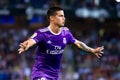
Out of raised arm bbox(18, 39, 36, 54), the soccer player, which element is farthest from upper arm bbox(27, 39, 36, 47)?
the soccer player

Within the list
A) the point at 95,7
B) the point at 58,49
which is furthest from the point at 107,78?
the point at 58,49

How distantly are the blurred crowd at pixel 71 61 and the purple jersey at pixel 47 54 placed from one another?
8.90 m

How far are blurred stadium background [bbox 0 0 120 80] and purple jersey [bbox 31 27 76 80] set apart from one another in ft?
29.1

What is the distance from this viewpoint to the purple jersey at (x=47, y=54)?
945cm

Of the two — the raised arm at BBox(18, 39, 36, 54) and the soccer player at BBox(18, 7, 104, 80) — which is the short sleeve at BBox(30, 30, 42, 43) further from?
the raised arm at BBox(18, 39, 36, 54)

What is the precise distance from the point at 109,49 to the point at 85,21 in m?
3.69

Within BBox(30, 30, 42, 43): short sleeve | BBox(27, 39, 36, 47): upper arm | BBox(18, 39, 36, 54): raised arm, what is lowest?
BBox(18, 39, 36, 54): raised arm

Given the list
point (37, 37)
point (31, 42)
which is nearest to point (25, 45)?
point (31, 42)

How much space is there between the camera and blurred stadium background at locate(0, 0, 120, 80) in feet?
63.7

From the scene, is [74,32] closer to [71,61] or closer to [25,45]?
[71,61]

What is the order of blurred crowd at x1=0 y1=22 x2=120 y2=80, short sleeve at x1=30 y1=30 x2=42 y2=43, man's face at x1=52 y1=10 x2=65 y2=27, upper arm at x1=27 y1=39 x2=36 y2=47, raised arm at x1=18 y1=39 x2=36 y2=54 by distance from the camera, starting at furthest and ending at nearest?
blurred crowd at x1=0 y1=22 x2=120 y2=80 → man's face at x1=52 y1=10 x2=65 y2=27 → short sleeve at x1=30 y1=30 x2=42 y2=43 → upper arm at x1=27 y1=39 x2=36 y2=47 → raised arm at x1=18 y1=39 x2=36 y2=54

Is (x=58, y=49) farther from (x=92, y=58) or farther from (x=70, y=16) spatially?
(x=70, y=16)

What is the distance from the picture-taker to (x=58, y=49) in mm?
9578

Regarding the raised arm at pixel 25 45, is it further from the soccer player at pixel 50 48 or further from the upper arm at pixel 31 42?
the soccer player at pixel 50 48
